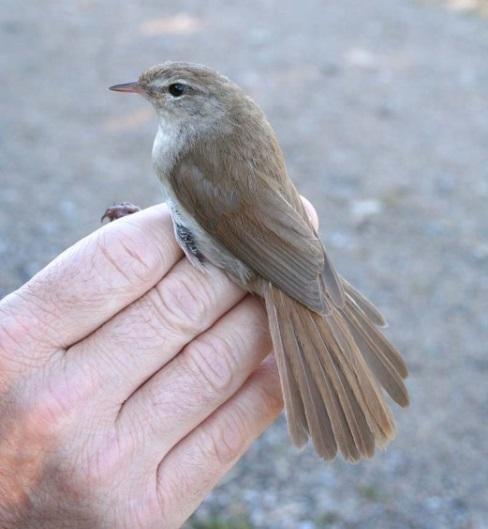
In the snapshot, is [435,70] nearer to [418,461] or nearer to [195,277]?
[418,461]

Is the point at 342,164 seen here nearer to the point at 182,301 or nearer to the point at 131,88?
the point at 131,88

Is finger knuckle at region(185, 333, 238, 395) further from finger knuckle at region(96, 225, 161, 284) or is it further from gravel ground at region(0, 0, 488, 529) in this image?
gravel ground at region(0, 0, 488, 529)

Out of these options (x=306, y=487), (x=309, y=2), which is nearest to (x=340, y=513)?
(x=306, y=487)

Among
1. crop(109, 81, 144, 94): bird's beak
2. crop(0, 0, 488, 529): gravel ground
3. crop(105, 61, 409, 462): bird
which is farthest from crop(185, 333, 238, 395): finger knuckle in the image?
crop(0, 0, 488, 529): gravel ground

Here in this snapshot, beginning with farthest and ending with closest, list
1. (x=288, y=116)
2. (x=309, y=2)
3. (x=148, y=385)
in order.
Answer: (x=309, y=2)
(x=288, y=116)
(x=148, y=385)

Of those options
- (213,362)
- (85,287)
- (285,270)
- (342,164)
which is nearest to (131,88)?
(285,270)

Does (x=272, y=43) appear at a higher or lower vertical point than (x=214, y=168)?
lower
